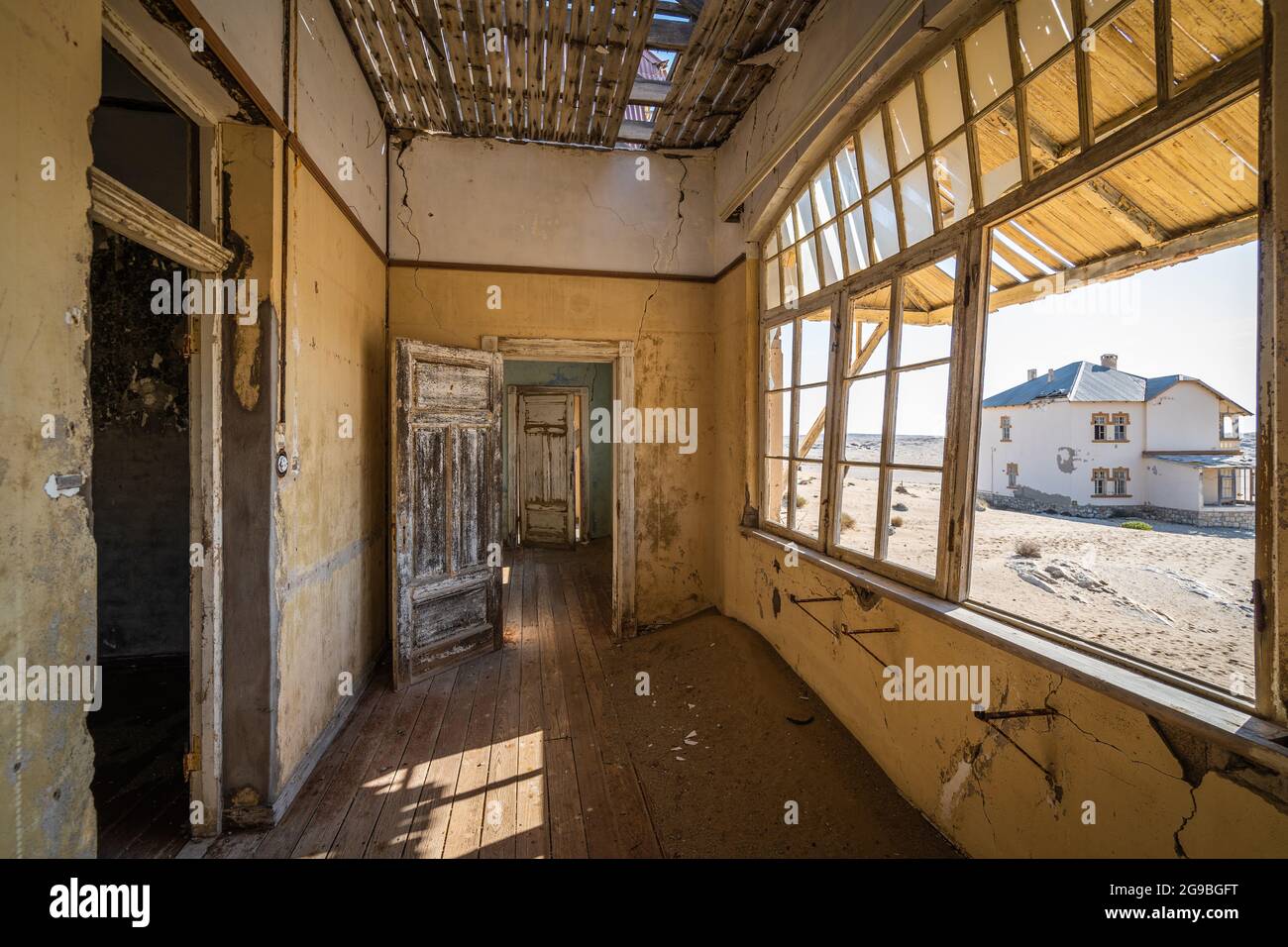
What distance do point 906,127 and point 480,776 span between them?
3416 mm

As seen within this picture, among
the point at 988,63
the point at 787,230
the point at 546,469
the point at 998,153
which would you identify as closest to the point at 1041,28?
Answer: the point at 988,63

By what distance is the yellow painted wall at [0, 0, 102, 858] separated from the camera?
103 cm

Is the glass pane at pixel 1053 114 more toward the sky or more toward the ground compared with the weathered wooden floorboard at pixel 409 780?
more toward the sky

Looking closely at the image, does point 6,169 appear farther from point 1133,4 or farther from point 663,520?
point 663,520

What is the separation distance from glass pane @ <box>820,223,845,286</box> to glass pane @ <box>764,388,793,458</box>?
73cm

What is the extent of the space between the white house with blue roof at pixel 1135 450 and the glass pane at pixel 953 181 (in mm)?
749

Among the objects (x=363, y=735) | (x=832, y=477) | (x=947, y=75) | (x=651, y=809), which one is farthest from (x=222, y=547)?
(x=947, y=75)

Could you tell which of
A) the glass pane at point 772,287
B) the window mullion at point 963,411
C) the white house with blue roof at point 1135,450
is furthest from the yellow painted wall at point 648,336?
the window mullion at point 963,411

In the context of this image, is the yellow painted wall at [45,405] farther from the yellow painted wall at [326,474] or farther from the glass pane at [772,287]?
the glass pane at [772,287]

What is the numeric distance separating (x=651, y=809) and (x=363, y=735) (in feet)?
5.18

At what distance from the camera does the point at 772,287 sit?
344cm

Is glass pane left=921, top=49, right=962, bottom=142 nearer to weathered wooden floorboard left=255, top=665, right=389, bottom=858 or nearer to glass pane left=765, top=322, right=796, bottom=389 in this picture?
glass pane left=765, top=322, right=796, bottom=389

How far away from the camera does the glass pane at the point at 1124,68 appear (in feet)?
4.49

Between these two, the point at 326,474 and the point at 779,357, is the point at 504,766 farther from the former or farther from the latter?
the point at 779,357
